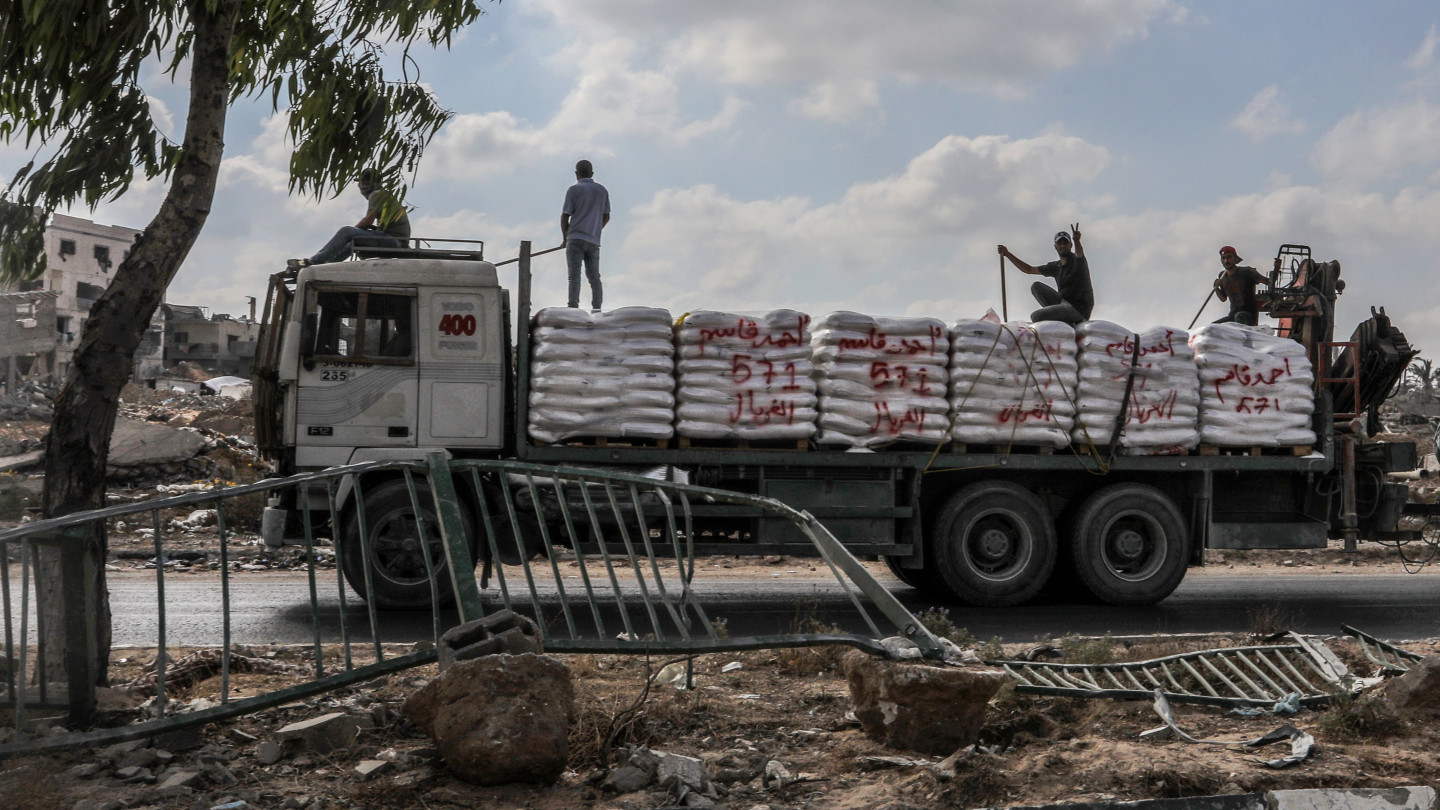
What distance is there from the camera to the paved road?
8273mm

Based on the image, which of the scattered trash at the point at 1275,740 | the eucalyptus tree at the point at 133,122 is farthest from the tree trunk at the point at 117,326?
the scattered trash at the point at 1275,740

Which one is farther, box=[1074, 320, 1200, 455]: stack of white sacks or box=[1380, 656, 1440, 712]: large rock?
box=[1074, 320, 1200, 455]: stack of white sacks

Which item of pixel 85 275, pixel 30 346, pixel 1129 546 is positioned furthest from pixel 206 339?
pixel 1129 546

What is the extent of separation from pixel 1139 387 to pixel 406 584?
250 inches

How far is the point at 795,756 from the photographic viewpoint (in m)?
4.50

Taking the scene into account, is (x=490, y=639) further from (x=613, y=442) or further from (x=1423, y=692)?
(x=613, y=442)

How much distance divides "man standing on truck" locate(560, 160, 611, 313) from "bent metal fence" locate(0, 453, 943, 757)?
2705 millimetres

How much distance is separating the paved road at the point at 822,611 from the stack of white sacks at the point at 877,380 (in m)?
1.52

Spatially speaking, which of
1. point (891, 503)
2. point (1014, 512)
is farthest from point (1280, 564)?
point (891, 503)

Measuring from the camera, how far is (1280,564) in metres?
15.4

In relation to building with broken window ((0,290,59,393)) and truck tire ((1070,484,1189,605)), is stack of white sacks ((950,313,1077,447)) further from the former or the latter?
building with broken window ((0,290,59,393))

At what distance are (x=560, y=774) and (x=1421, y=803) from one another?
297cm

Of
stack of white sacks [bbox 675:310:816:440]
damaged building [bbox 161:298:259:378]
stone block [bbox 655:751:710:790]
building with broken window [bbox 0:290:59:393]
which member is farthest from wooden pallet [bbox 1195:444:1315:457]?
damaged building [bbox 161:298:259:378]

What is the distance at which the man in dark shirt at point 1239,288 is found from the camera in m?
11.1
